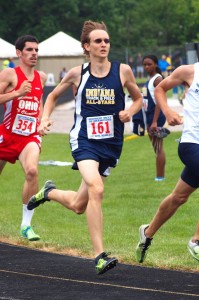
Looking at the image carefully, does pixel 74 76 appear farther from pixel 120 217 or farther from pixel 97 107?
pixel 120 217

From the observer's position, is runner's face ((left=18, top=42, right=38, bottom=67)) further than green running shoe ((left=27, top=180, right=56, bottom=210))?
Yes

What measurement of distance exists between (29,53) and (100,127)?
2.76m

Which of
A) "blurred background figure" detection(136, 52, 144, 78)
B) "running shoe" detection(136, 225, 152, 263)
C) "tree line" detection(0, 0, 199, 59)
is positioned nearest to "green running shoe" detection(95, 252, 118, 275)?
"running shoe" detection(136, 225, 152, 263)

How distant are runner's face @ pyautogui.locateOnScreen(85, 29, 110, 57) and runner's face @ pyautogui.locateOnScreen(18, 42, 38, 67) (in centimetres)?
238

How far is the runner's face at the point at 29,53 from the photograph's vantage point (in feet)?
40.1

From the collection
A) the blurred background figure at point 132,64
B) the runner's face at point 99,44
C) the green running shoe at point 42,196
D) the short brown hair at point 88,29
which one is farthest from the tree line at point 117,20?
the runner's face at point 99,44

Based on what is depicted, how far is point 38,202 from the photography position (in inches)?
439

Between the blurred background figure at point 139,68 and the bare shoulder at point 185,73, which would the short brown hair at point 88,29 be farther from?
the blurred background figure at point 139,68

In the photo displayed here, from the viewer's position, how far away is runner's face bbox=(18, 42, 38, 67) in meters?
12.2

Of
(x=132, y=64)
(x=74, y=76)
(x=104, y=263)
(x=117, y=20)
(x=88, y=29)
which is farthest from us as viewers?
(x=117, y=20)

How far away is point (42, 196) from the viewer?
11.0 metres

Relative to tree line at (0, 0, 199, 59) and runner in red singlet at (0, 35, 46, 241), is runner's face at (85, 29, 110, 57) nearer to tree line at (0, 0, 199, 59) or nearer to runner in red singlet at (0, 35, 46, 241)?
runner in red singlet at (0, 35, 46, 241)

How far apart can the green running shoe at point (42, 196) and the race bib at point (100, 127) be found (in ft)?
4.24

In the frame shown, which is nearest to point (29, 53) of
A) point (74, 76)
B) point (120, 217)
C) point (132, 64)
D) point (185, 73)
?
point (74, 76)
